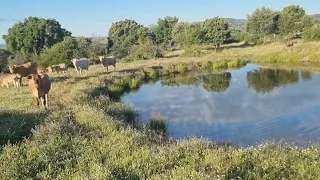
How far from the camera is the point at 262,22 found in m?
61.1

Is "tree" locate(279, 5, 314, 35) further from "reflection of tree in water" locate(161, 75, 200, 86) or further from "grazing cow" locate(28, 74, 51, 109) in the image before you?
"grazing cow" locate(28, 74, 51, 109)

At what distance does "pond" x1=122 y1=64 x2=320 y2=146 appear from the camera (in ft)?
42.1

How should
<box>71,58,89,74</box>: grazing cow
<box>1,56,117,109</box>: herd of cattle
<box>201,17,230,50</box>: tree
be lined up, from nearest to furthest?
1. <box>1,56,117,109</box>: herd of cattle
2. <box>71,58,89,74</box>: grazing cow
3. <box>201,17,230,50</box>: tree

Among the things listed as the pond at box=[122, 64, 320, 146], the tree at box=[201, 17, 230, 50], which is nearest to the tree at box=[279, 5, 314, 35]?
the tree at box=[201, 17, 230, 50]

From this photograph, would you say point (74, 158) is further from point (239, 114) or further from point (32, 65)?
point (32, 65)

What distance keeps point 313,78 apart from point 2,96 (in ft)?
69.9

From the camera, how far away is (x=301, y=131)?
12750 mm

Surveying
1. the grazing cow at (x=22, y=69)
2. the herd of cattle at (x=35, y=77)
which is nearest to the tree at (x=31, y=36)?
the herd of cattle at (x=35, y=77)

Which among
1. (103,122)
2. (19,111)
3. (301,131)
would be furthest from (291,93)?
(19,111)

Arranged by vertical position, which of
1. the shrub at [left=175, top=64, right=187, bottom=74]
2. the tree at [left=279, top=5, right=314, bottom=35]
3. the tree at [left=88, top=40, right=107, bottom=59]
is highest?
the tree at [left=279, top=5, right=314, bottom=35]

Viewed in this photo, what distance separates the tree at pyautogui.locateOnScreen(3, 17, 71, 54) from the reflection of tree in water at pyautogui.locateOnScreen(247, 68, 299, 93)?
137 feet

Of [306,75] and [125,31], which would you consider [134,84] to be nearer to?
[306,75]

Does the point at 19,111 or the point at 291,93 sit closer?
the point at 19,111

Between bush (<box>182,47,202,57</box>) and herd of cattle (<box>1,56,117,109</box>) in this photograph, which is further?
bush (<box>182,47,202,57</box>)
